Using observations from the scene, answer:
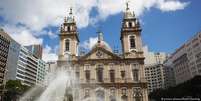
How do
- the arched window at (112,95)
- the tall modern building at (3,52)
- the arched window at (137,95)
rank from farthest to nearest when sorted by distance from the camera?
1. the tall modern building at (3,52)
2. the arched window at (112,95)
3. the arched window at (137,95)

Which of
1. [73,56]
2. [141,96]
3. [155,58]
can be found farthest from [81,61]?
[155,58]

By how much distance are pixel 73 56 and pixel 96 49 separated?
18.3ft

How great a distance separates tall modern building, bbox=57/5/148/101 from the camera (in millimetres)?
47188

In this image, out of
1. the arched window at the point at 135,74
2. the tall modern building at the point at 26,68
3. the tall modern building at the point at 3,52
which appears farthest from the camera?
the tall modern building at the point at 26,68

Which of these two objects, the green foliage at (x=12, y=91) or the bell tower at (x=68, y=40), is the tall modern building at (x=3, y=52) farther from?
the bell tower at (x=68, y=40)

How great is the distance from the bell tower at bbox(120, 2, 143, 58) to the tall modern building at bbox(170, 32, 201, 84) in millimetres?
36098

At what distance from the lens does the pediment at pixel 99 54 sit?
166ft

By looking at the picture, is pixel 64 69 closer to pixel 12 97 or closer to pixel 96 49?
pixel 96 49

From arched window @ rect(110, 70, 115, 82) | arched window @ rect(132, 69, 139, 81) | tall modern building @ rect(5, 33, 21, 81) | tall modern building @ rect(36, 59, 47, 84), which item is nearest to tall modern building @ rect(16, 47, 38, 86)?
tall modern building @ rect(5, 33, 21, 81)

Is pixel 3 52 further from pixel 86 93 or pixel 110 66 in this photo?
pixel 110 66

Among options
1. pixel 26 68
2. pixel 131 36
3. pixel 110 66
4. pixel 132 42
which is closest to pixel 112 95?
pixel 110 66

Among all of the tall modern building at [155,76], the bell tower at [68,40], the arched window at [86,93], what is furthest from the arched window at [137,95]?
the tall modern building at [155,76]

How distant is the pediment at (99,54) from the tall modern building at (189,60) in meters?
41.8

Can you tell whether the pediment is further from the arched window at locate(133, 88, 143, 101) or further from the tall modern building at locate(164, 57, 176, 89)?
the tall modern building at locate(164, 57, 176, 89)
